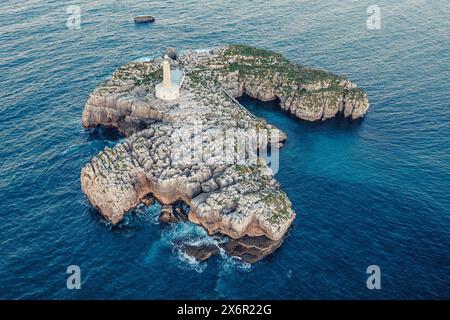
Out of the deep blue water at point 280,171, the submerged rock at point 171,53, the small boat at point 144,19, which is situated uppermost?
the small boat at point 144,19

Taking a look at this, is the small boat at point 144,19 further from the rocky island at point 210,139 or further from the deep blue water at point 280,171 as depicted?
the rocky island at point 210,139

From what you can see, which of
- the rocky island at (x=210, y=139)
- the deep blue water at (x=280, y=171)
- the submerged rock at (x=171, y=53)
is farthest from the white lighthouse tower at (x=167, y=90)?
the submerged rock at (x=171, y=53)

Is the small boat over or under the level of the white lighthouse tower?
over

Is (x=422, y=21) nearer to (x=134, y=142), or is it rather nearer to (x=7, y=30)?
(x=134, y=142)

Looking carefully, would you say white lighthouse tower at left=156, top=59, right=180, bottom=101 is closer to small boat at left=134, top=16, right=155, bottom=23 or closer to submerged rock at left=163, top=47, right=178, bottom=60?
submerged rock at left=163, top=47, right=178, bottom=60

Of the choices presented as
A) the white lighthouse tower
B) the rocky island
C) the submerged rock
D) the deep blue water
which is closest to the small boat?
the deep blue water

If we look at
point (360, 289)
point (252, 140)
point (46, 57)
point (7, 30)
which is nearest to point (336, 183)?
point (252, 140)
